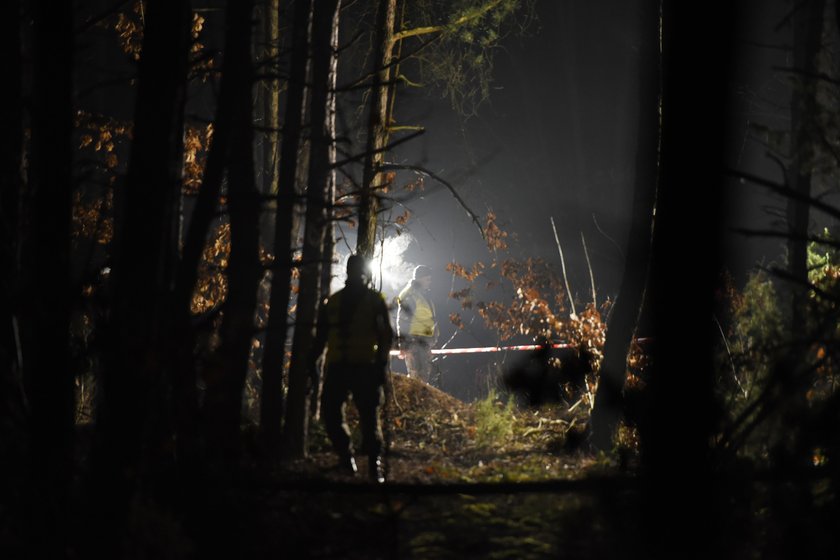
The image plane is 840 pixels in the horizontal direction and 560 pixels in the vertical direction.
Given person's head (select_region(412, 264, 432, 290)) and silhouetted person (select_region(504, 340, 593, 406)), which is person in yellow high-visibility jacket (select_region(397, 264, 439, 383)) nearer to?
person's head (select_region(412, 264, 432, 290))

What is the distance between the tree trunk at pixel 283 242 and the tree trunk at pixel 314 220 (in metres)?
0.33

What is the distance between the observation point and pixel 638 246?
34.2 ft

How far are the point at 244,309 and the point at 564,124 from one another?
39169 millimetres

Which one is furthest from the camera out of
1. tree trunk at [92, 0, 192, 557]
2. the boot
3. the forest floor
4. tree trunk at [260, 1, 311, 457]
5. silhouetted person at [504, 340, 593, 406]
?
silhouetted person at [504, 340, 593, 406]

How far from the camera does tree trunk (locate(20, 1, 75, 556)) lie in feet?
14.4

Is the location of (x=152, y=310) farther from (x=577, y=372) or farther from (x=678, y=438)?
(x=577, y=372)

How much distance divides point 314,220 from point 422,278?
41.5ft

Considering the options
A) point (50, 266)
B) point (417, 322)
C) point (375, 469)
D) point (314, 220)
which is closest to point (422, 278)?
point (417, 322)

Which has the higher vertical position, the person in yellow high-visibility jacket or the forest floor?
the person in yellow high-visibility jacket

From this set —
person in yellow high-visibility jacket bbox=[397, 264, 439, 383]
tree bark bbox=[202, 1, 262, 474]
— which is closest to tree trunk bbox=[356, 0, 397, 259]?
person in yellow high-visibility jacket bbox=[397, 264, 439, 383]

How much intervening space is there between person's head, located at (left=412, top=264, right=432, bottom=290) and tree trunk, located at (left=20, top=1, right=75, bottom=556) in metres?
11.8

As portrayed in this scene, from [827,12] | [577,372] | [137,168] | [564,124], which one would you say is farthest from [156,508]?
[564,124]

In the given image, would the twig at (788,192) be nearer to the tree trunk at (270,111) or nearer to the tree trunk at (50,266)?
the tree trunk at (50,266)

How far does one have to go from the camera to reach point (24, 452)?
4.60 meters
